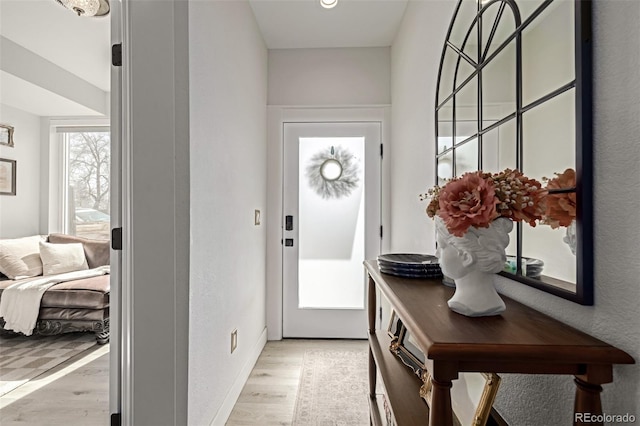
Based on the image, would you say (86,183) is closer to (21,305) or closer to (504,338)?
(21,305)

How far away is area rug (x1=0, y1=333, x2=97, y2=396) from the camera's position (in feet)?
7.96

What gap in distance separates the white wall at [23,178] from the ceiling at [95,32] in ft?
1.26

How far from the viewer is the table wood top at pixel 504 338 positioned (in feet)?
2.01

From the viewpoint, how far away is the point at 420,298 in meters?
0.93

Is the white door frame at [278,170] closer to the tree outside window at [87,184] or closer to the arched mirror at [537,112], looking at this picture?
the arched mirror at [537,112]

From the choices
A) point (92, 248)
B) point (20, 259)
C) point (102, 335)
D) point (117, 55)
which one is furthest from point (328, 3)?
point (20, 259)

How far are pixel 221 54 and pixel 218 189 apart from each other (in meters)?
0.73

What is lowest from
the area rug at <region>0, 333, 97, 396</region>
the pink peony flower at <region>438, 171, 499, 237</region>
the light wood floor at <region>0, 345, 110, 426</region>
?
the light wood floor at <region>0, 345, 110, 426</region>

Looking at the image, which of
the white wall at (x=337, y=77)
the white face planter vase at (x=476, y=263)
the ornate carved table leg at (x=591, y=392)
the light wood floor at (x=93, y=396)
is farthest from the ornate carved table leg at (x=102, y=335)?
the ornate carved table leg at (x=591, y=392)

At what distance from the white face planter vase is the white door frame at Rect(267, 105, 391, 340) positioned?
7.29ft

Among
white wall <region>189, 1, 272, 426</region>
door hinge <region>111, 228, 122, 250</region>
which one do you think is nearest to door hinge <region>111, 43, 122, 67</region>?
white wall <region>189, 1, 272, 426</region>

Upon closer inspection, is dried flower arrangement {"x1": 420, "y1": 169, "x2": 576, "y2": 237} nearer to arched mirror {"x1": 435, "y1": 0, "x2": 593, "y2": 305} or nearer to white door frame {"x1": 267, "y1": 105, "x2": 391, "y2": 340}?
arched mirror {"x1": 435, "y1": 0, "x2": 593, "y2": 305}

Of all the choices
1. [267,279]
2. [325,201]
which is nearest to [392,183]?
[325,201]

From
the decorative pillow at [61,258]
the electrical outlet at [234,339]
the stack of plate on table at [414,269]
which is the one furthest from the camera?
the decorative pillow at [61,258]
